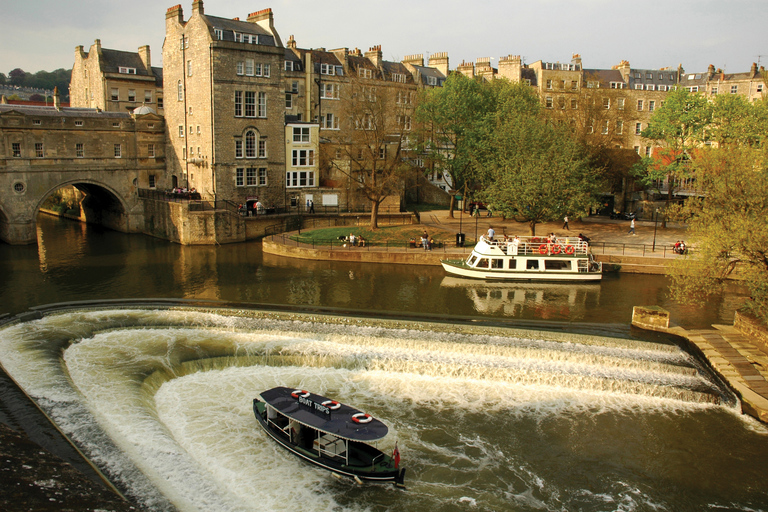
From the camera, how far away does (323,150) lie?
57.0 metres

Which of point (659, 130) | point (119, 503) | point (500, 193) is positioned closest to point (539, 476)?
point (119, 503)

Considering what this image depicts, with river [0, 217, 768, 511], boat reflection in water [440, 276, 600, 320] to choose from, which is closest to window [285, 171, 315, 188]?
river [0, 217, 768, 511]

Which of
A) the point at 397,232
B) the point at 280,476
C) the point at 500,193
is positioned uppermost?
the point at 500,193

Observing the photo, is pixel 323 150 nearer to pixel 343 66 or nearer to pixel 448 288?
pixel 343 66

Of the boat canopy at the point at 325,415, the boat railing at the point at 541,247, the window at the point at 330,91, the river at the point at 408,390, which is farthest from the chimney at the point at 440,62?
the boat canopy at the point at 325,415

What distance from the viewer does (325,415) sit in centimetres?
1780

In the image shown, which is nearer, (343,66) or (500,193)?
(500,193)

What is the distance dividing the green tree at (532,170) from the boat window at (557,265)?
7.24 m

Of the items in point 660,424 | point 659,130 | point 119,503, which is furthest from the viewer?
point 659,130

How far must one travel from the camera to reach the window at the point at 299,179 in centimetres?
5653

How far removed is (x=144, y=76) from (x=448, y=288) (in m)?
51.5

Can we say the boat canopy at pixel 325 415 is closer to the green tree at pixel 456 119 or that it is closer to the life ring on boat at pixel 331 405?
the life ring on boat at pixel 331 405

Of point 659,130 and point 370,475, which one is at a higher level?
point 659,130

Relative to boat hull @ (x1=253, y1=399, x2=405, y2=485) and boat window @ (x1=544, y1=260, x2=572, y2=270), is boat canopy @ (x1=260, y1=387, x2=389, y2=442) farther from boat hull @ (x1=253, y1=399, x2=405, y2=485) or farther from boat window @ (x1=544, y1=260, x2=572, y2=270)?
boat window @ (x1=544, y1=260, x2=572, y2=270)
